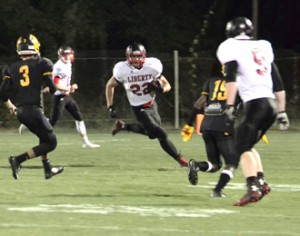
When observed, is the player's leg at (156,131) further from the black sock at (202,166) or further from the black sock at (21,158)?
the black sock at (21,158)

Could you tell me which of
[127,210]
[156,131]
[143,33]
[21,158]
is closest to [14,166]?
[21,158]

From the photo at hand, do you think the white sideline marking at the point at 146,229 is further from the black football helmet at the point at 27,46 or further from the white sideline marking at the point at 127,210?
the black football helmet at the point at 27,46

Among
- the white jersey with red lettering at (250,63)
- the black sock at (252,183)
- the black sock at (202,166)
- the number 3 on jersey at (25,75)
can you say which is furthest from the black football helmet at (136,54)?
the black sock at (252,183)

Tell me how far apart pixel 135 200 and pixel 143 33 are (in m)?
20.9

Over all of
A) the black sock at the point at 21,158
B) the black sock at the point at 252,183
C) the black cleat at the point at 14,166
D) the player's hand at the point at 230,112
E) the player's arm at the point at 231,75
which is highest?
the player's arm at the point at 231,75

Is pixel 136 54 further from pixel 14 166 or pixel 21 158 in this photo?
pixel 14 166

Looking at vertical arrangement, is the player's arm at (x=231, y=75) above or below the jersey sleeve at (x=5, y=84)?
above

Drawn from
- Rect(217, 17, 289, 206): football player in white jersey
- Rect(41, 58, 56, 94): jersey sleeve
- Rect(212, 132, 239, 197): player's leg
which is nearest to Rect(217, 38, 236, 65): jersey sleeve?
Rect(217, 17, 289, 206): football player in white jersey

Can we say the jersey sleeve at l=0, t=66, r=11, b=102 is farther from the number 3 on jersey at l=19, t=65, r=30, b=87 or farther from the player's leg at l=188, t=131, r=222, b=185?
the player's leg at l=188, t=131, r=222, b=185

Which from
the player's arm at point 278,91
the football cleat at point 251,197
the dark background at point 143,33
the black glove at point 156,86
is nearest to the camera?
the football cleat at point 251,197

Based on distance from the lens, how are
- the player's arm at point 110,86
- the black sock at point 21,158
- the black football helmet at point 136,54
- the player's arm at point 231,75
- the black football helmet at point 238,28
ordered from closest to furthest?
the player's arm at point 231,75
the black football helmet at point 238,28
the black sock at point 21,158
the black football helmet at point 136,54
the player's arm at point 110,86

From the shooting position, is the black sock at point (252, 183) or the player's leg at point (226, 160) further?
the player's leg at point (226, 160)

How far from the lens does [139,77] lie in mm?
12656

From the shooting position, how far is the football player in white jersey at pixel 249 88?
8953 mm
